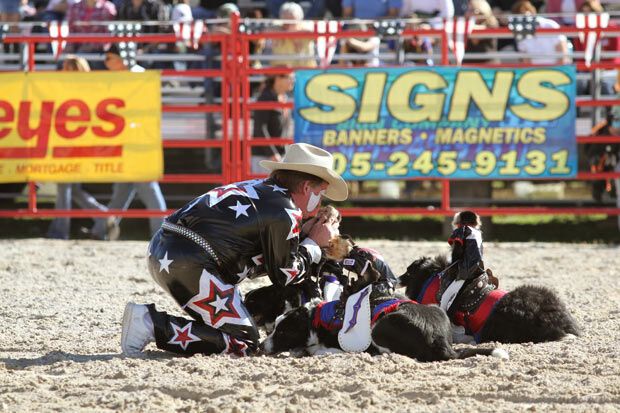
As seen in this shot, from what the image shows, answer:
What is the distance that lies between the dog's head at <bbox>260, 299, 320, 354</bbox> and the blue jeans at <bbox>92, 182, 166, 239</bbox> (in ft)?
17.8

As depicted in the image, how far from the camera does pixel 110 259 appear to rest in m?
9.20

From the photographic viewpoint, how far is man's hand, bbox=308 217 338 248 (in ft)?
18.3

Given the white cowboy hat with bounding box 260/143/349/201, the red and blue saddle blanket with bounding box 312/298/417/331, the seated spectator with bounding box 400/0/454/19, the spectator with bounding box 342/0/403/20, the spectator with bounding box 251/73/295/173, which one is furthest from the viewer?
the spectator with bounding box 342/0/403/20

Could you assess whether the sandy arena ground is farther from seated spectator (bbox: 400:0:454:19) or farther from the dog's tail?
seated spectator (bbox: 400:0:454:19)

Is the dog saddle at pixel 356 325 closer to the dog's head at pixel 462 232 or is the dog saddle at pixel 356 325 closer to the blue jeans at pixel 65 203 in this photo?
the dog's head at pixel 462 232

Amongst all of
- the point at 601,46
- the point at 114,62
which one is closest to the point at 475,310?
the point at 114,62

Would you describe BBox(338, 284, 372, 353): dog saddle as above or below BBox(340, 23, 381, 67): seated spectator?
below

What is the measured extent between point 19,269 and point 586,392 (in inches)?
212

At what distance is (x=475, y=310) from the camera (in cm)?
571

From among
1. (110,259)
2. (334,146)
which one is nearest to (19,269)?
(110,259)

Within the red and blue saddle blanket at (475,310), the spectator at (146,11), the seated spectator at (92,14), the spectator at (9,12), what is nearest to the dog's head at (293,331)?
the red and blue saddle blanket at (475,310)

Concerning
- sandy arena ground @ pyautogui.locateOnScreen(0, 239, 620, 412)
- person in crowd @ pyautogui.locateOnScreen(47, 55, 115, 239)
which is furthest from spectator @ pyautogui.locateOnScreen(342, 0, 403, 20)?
sandy arena ground @ pyautogui.locateOnScreen(0, 239, 620, 412)

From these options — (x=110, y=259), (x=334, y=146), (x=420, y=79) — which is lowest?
(x=110, y=259)

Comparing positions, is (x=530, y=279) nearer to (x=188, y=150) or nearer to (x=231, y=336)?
(x=231, y=336)
